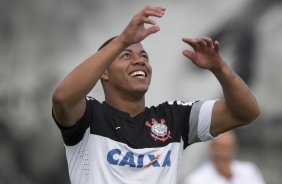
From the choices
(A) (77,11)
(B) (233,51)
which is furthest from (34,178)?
(B) (233,51)

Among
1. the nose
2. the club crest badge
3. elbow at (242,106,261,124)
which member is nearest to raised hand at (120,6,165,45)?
the nose

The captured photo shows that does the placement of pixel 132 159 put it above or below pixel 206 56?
below

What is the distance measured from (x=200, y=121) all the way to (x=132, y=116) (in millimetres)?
377

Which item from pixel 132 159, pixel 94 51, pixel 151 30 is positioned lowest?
pixel 94 51

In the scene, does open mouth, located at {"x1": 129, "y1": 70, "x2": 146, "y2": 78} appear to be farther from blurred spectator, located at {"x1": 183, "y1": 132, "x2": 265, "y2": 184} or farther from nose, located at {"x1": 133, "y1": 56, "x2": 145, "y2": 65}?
blurred spectator, located at {"x1": 183, "y1": 132, "x2": 265, "y2": 184}

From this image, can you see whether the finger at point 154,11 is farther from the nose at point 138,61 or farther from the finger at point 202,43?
the nose at point 138,61

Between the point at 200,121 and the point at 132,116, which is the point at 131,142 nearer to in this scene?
the point at 132,116

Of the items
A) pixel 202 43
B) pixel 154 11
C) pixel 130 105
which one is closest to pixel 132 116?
pixel 130 105

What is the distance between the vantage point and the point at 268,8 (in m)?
7.73

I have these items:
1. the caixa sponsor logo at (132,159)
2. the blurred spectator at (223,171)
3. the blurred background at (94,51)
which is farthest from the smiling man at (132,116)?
the blurred background at (94,51)

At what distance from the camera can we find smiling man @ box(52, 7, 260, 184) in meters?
3.96

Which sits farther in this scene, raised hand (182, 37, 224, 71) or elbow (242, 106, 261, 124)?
elbow (242, 106, 261, 124)

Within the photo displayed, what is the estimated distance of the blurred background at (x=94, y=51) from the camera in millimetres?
7746

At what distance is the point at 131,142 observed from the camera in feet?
13.7
